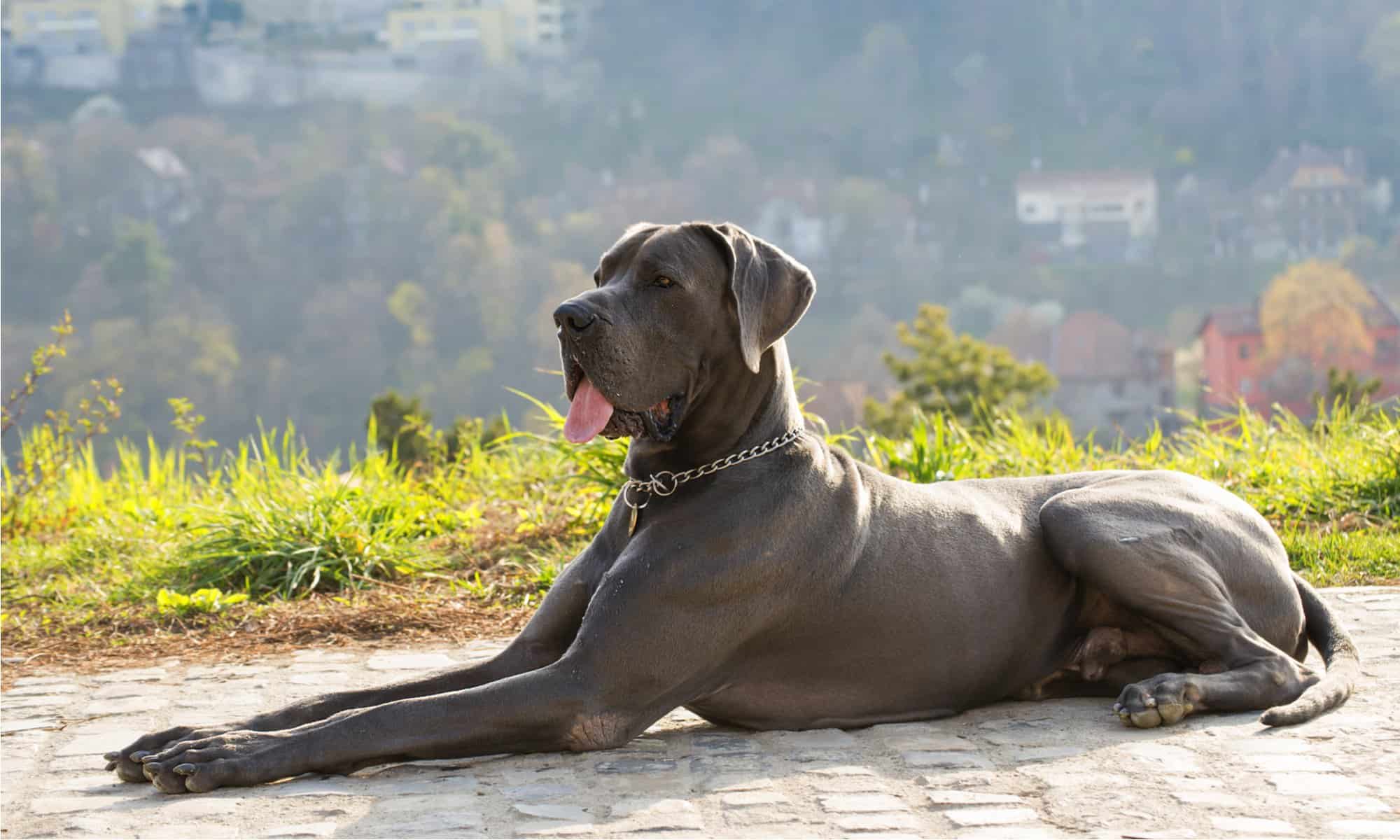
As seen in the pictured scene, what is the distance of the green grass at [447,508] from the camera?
6.32 meters

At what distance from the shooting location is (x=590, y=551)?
12.8 feet

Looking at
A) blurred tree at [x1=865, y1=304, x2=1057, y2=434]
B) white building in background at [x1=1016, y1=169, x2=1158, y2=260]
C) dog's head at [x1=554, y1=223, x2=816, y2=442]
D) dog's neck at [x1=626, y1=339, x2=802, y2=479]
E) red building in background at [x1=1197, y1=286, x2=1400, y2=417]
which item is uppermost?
dog's head at [x1=554, y1=223, x2=816, y2=442]

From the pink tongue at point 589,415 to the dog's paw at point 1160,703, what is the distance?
151cm

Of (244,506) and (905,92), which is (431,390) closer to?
(905,92)

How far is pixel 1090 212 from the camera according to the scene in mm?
82875

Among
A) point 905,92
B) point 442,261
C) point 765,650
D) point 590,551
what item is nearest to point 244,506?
point 590,551

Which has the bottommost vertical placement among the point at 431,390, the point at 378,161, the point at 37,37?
the point at 431,390

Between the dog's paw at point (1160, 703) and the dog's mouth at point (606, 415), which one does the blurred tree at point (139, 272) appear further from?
the dog's paw at point (1160, 703)

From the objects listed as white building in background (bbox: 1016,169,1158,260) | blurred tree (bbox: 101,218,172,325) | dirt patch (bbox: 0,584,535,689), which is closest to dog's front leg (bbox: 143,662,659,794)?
dirt patch (bbox: 0,584,535,689)

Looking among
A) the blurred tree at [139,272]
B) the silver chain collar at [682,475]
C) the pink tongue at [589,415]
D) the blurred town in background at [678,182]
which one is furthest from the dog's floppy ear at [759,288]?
the blurred tree at [139,272]

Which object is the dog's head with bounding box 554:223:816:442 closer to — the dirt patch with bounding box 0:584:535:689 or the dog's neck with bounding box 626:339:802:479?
the dog's neck with bounding box 626:339:802:479

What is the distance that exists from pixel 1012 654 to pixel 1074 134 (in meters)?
89.9

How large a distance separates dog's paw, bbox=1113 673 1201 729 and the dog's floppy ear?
1.28 metres

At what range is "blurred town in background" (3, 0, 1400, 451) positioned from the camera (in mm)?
66938
